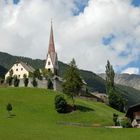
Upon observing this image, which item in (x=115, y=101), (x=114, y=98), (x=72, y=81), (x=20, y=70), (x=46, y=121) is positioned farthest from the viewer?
(x=20, y=70)

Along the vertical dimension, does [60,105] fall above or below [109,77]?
below

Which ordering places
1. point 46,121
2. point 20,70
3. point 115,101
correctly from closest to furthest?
point 46,121, point 115,101, point 20,70

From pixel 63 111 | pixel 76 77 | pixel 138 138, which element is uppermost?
pixel 76 77

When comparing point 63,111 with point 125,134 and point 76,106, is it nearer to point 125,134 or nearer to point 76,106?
point 76,106

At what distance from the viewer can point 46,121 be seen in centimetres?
8088

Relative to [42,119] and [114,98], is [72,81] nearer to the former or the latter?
[42,119]

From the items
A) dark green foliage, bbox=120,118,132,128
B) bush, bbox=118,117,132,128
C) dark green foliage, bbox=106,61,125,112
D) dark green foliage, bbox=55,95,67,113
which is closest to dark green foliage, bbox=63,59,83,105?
dark green foliage, bbox=55,95,67,113

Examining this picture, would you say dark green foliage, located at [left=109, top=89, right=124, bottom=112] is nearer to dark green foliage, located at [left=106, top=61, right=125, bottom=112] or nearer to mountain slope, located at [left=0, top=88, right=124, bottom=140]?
dark green foliage, located at [left=106, top=61, right=125, bottom=112]

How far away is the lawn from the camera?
5272cm

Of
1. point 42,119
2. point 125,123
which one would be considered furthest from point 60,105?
point 125,123

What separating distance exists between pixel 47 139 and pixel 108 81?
289 feet

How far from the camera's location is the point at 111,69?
13738 cm

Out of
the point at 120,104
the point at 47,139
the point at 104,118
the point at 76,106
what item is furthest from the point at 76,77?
the point at 47,139

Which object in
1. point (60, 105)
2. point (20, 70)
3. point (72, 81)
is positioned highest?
point (20, 70)
